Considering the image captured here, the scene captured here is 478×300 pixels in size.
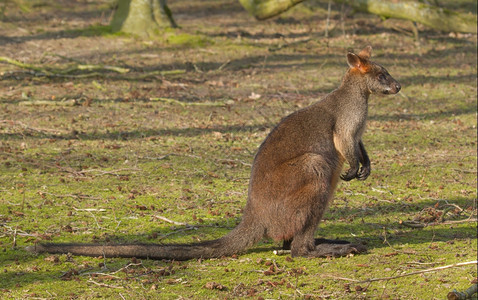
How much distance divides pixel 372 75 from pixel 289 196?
1.34 meters

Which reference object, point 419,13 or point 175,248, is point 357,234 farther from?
point 419,13

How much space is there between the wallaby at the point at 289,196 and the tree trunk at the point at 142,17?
8283mm

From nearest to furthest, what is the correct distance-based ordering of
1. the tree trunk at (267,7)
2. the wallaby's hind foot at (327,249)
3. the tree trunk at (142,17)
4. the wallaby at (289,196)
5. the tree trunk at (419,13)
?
1. the wallaby at (289,196)
2. the wallaby's hind foot at (327,249)
3. the tree trunk at (419,13)
4. the tree trunk at (267,7)
5. the tree trunk at (142,17)

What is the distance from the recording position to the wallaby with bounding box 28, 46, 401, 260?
14.2 feet

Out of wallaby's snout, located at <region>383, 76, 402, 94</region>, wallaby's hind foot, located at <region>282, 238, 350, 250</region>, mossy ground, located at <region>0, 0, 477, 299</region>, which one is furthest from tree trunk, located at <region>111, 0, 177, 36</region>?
wallaby's hind foot, located at <region>282, 238, 350, 250</region>

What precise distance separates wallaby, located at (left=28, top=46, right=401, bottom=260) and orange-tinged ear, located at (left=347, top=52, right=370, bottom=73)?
1.73ft

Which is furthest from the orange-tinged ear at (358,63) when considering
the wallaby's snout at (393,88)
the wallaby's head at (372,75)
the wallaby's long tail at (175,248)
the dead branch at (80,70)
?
the dead branch at (80,70)

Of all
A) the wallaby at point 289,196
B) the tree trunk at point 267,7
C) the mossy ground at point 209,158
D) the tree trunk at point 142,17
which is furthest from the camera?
the tree trunk at point 142,17

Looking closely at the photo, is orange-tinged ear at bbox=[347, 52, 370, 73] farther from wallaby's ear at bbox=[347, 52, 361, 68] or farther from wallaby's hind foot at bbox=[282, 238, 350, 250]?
wallaby's hind foot at bbox=[282, 238, 350, 250]

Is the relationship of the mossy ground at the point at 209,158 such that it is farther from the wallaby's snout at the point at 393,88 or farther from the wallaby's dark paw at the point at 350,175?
the wallaby's snout at the point at 393,88

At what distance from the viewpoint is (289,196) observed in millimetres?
4348

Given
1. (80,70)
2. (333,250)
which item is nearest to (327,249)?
(333,250)

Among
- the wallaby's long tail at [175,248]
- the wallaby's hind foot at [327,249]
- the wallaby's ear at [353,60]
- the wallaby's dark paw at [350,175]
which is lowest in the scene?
the wallaby's hind foot at [327,249]

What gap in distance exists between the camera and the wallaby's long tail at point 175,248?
4.25 m
